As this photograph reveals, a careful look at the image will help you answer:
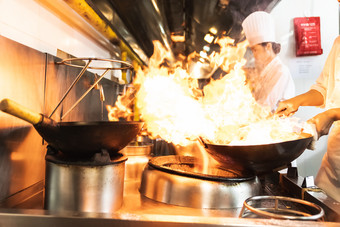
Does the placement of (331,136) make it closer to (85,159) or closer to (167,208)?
(167,208)

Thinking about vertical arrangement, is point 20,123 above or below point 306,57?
below

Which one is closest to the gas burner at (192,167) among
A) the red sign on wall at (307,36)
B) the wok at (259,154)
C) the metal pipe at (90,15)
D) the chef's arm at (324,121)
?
the wok at (259,154)

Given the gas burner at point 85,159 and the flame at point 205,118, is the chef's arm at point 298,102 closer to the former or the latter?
the flame at point 205,118

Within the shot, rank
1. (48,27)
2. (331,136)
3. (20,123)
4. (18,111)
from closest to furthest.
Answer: (18,111) → (20,123) → (48,27) → (331,136)

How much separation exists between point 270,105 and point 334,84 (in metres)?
1.00

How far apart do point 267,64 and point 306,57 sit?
0.80 metres

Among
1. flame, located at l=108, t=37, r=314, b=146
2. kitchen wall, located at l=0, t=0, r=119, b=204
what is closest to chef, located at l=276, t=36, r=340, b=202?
flame, located at l=108, t=37, r=314, b=146

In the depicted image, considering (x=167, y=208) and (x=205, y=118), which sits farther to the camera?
(x=205, y=118)

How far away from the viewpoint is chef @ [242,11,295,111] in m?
2.60

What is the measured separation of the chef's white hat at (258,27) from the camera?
2.74 meters

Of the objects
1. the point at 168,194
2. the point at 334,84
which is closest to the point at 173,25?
the point at 334,84

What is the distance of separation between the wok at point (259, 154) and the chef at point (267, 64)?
1804 millimetres

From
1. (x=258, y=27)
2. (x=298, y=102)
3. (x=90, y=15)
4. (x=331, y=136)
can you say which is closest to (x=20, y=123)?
(x=90, y=15)

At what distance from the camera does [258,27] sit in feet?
8.93
